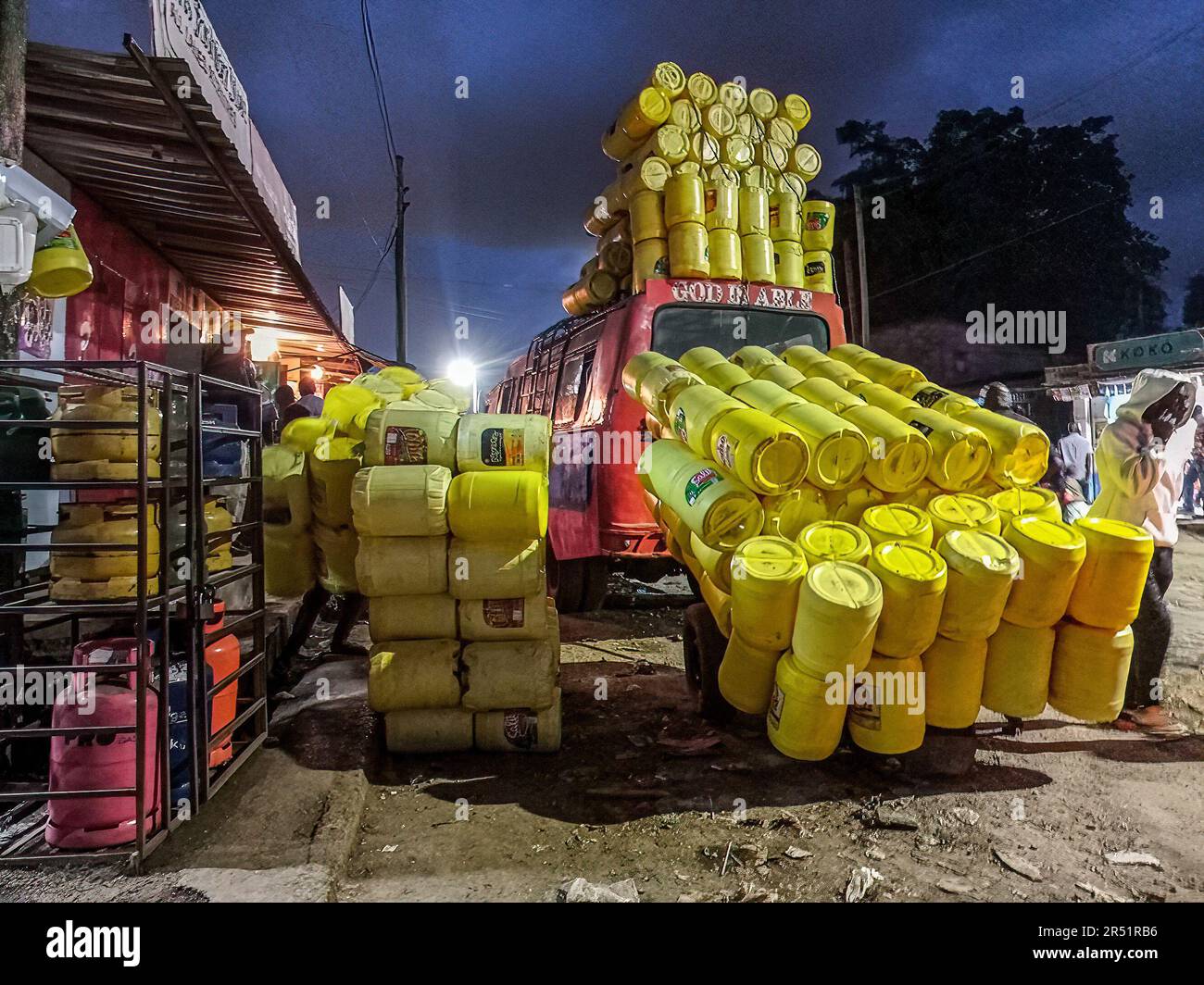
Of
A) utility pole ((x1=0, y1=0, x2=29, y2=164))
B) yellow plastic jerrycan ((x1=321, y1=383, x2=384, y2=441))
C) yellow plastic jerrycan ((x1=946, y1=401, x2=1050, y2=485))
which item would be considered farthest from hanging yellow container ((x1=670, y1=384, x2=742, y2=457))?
utility pole ((x1=0, y1=0, x2=29, y2=164))

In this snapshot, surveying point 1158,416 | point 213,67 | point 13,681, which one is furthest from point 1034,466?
point 213,67

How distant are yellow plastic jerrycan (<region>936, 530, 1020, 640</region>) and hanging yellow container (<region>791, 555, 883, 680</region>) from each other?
1.17 feet

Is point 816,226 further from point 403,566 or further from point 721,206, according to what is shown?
point 403,566

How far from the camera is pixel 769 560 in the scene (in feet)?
10.5

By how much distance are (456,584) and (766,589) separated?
4.90 feet

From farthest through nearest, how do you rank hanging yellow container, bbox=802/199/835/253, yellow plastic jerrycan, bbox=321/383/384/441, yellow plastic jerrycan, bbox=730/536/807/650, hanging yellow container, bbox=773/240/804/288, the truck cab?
hanging yellow container, bbox=802/199/835/253 → hanging yellow container, bbox=773/240/804/288 → the truck cab → yellow plastic jerrycan, bbox=321/383/384/441 → yellow plastic jerrycan, bbox=730/536/807/650

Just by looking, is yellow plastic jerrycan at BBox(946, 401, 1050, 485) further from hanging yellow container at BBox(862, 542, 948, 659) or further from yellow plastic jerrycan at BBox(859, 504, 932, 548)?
hanging yellow container at BBox(862, 542, 948, 659)

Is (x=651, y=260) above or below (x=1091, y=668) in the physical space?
above

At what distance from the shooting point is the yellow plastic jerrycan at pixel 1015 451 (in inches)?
140

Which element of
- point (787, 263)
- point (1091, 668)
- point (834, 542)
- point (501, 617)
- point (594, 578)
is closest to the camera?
point (1091, 668)

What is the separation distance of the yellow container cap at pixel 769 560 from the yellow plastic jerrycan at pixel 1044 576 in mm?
945

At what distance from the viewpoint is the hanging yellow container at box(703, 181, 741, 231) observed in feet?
20.7

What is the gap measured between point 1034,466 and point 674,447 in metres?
1.87

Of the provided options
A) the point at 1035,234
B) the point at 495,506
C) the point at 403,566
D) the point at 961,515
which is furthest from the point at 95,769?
the point at 1035,234
